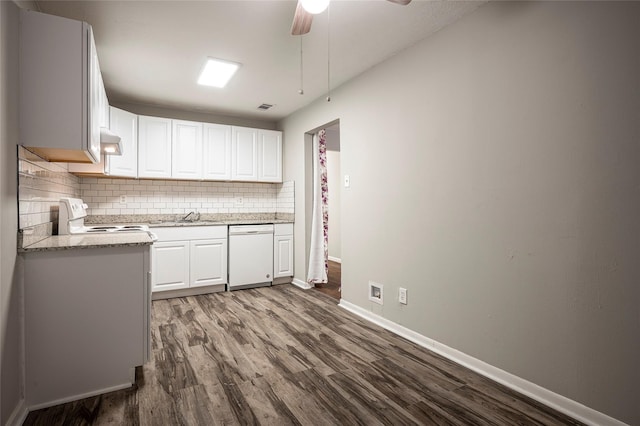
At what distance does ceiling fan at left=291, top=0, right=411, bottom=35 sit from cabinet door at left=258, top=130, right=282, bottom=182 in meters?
3.03

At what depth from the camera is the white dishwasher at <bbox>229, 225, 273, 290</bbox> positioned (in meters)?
Answer: 4.42

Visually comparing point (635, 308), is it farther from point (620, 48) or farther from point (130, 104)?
point (130, 104)

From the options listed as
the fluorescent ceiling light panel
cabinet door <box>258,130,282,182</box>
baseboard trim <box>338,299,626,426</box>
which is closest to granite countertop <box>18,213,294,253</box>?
cabinet door <box>258,130,282,182</box>

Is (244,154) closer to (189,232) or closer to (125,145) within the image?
(189,232)

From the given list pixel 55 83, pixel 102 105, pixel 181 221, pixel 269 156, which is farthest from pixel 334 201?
pixel 55 83

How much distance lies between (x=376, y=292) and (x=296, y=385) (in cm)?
137

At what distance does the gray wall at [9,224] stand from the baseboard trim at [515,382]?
8.32 ft

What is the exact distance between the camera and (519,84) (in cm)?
204

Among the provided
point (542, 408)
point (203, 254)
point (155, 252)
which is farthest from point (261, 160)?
point (542, 408)

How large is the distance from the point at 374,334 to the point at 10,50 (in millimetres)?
3012

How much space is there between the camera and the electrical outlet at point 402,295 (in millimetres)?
2865

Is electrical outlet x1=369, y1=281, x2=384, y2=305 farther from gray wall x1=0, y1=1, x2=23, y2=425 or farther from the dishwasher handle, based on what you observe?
gray wall x1=0, y1=1, x2=23, y2=425

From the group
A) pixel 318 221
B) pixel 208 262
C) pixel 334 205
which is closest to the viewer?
pixel 208 262

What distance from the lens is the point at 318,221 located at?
15.1ft
